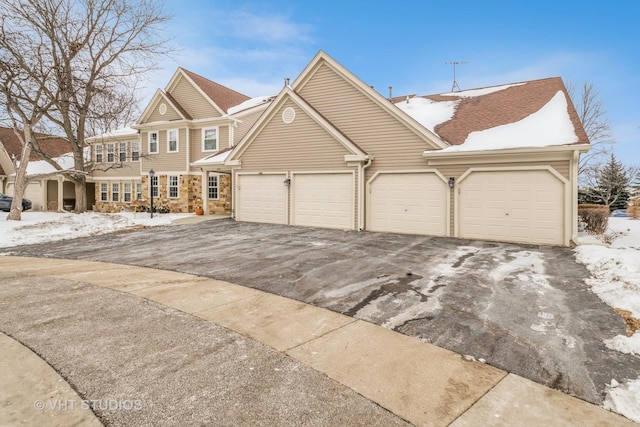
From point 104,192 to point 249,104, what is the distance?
12963mm

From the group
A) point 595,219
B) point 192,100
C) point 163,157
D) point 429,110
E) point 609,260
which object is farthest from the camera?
point 163,157

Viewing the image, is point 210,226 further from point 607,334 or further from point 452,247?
point 607,334

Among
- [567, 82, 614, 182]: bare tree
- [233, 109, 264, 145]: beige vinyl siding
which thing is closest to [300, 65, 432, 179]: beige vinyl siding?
[233, 109, 264, 145]: beige vinyl siding

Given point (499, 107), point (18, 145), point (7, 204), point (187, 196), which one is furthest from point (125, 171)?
point (499, 107)

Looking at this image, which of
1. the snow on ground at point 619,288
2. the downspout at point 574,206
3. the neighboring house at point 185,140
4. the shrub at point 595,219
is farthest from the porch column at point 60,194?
the shrub at point 595,219

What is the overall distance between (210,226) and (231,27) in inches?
597

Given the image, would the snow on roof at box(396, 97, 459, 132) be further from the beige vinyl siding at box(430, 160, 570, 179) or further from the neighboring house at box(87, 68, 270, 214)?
the neighboring house at box(87, 68, 270, 214)

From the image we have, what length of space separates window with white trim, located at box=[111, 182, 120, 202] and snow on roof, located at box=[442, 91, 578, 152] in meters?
23.2

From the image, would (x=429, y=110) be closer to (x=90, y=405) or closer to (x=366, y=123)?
(x=366, y=123)

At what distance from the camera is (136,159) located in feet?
76.9

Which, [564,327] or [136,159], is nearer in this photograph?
[564,327]

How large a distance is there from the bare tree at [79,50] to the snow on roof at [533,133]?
51.7ft

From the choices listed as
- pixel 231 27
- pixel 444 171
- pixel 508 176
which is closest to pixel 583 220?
pixel 508 176

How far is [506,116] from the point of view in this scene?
40.8 feet
